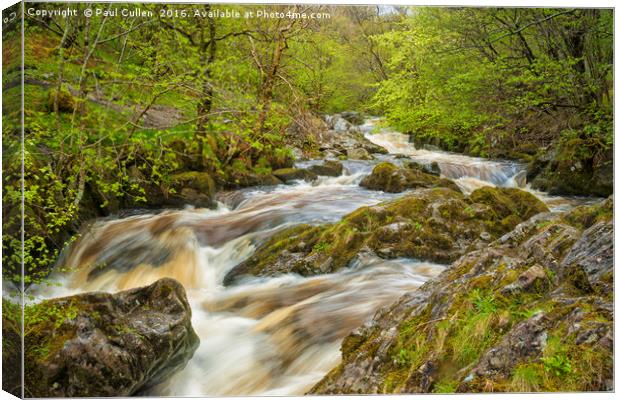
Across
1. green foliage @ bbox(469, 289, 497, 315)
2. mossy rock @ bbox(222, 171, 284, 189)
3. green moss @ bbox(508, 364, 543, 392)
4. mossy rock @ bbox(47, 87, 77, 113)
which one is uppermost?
mossy rock @ bbox(47, 87, 77, 113)

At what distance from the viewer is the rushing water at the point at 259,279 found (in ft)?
13.9

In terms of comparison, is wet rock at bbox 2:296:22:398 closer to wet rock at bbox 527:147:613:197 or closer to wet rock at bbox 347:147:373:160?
wet rock at bbox 347:147:373:160

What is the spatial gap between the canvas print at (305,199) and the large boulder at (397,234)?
0.07ft

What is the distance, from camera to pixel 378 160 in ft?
18.8

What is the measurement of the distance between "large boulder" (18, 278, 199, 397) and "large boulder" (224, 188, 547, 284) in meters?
1.04

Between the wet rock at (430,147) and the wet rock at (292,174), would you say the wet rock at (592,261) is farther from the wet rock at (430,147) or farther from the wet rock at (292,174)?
the wet rock at (292,174)

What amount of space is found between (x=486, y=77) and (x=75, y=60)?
365 centimetres

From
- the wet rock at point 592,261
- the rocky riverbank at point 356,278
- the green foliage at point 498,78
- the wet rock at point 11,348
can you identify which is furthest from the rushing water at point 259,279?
the wet rock at point 592,261

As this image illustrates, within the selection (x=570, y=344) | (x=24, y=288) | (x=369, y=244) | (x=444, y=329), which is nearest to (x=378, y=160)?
(x=369, y=244)

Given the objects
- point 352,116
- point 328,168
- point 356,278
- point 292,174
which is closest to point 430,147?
point 352,116

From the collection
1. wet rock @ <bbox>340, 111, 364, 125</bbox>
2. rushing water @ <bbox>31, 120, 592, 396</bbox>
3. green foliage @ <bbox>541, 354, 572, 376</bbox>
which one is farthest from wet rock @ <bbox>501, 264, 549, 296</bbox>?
wet rock @ <bbox>340, 111, 364, 125</bbox>

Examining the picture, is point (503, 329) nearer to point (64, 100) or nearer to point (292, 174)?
point (292, 174)

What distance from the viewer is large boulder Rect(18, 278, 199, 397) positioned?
12.5 feet

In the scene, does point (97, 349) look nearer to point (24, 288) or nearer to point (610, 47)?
point (24, 288)
